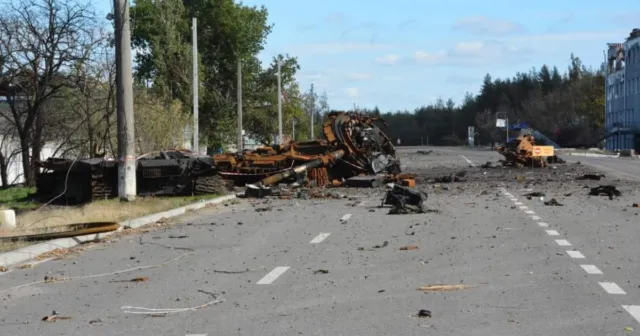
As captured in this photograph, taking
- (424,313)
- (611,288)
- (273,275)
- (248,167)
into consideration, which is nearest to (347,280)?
(273,275)

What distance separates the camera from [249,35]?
213 ft

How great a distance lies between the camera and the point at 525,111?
143250mm

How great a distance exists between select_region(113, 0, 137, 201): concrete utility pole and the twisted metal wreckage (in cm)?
181

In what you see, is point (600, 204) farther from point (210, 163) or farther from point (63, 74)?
point (63, 74)

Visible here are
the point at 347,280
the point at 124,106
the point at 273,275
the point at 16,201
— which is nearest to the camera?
the point at 347,280

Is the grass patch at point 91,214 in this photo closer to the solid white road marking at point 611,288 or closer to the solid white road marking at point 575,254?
the solid white road marking at point 575,254

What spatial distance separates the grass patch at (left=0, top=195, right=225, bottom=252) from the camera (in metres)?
15.6

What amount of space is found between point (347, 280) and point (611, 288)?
9.15ft

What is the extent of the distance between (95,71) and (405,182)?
12.2 meters

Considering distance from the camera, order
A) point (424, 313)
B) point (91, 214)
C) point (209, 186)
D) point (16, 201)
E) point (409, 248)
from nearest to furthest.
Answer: point (424, 313) < point (409, 248) < point (91, 214) < point (209, 186) < point (16, 201)

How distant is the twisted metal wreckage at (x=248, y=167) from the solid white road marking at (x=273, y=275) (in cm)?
1242

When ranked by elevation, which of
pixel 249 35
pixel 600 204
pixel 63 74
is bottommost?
pixel 600 204

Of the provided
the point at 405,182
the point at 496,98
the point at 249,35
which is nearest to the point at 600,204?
the point at 405,182

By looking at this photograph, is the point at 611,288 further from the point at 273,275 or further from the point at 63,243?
the point at 63,243
